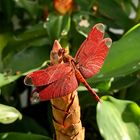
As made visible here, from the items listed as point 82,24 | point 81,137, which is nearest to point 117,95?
point 82,24

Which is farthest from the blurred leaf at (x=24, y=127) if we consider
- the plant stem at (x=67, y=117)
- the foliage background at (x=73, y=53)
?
the plant stem at (x=67, y=117)

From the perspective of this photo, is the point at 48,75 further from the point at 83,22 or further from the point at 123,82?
the point at 83,22

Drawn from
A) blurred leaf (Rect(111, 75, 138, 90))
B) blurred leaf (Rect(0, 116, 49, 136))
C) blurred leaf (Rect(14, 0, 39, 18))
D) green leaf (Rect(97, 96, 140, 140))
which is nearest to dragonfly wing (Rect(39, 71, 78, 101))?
green leaf (Rect(97, 96, 140, 140))

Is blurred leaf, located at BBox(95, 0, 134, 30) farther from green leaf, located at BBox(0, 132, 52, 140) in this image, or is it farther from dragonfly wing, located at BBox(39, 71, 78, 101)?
dragonfly wing, located at BBox(39, 71, 78, 101)

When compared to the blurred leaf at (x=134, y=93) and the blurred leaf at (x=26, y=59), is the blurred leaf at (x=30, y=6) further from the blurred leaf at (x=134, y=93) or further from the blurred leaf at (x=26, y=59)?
the blurred leaf at (x=134, y=93)

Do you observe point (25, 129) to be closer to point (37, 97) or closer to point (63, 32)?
point (63, 32)
